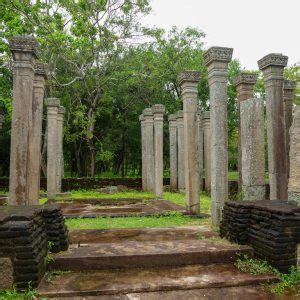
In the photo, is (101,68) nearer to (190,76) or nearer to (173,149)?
(173,149)

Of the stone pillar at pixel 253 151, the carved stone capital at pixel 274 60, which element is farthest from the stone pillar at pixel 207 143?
the stone pillar at pixel 253 151

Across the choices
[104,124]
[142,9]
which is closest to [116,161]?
[104,124]

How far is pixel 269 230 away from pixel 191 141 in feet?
14.3

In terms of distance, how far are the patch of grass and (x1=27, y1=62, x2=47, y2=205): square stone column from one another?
1102 mm

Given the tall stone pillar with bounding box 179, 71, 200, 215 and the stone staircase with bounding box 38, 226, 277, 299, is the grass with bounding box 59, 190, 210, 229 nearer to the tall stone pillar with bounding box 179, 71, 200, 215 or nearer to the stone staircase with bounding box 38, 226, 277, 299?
the tall stone pillar with bounding box 179, 71, 200, 215

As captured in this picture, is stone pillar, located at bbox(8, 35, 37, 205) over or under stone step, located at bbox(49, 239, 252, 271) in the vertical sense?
over

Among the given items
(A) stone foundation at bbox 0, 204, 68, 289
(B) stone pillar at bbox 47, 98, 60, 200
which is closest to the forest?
(B) stone pillar at bbox 47, 98, 60, 200

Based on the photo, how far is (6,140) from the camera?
2502 centimetres

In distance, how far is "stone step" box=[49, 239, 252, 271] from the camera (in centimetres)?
521

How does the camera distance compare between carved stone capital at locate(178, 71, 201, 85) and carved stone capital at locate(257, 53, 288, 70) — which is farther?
carved stone capital at locate(178, 71, 201, 85)

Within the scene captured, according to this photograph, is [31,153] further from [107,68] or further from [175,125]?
[107,68]

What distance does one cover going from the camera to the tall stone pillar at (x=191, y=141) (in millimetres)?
9391

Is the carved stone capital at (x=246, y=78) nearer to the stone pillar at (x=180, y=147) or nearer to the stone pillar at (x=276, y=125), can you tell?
the stone pillar at (x=276, y=125)

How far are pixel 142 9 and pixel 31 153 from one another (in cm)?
1414
